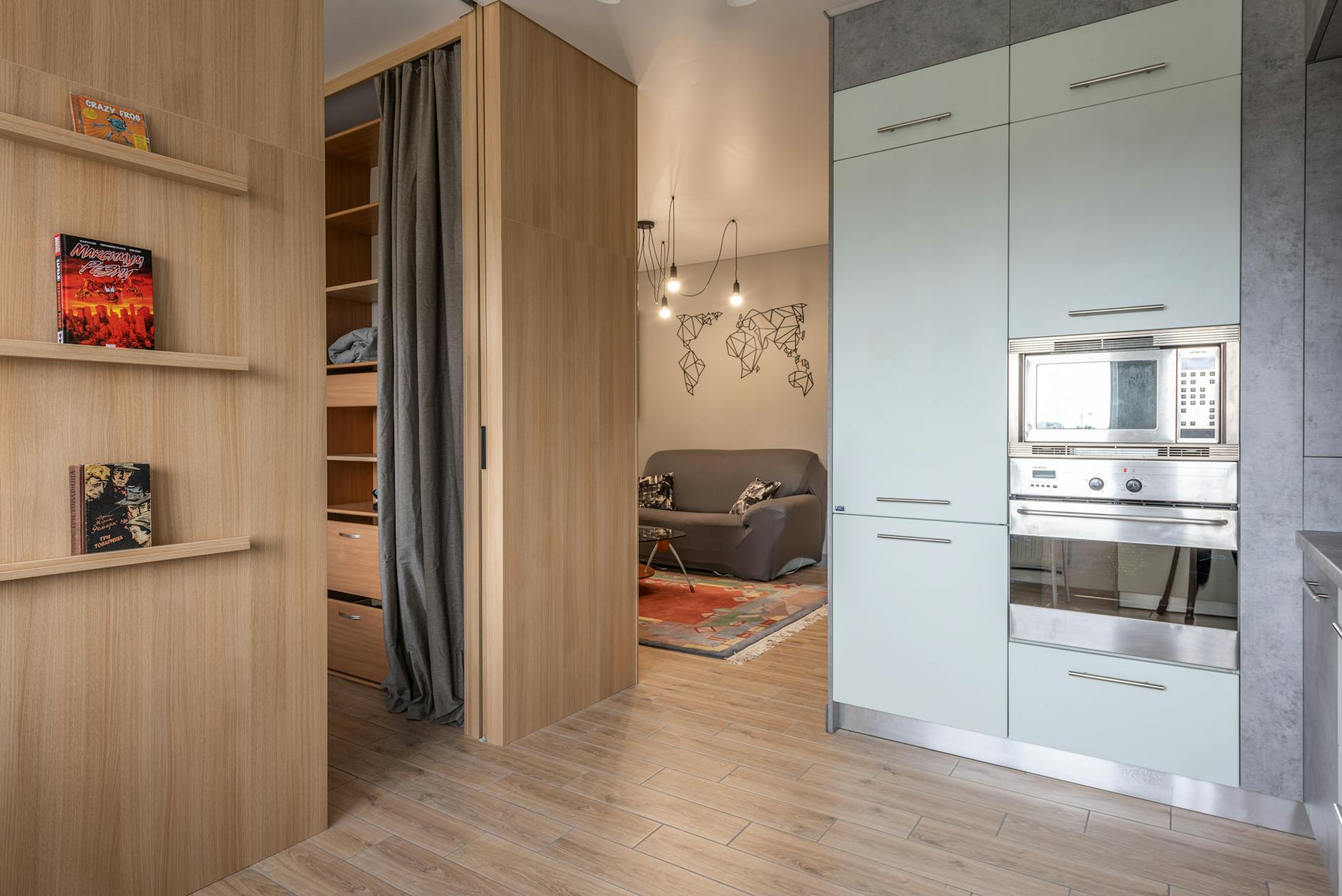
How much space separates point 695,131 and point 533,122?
129cm

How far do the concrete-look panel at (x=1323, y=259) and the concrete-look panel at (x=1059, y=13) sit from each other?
52cm

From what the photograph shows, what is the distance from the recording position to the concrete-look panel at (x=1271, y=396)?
79.4 inches

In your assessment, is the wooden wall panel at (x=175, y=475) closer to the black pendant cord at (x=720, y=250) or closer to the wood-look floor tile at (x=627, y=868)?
the wood-look floor tile at (x=627, y=868)

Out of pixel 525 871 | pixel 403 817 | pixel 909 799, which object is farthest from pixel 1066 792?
pixel 403 817

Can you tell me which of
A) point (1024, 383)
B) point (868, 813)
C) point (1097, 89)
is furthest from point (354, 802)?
point (1097, 89)

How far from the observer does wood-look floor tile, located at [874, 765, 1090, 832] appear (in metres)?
2.14

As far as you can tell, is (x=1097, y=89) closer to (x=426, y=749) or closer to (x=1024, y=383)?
(x=1024, y=383)

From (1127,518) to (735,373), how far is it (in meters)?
4.65

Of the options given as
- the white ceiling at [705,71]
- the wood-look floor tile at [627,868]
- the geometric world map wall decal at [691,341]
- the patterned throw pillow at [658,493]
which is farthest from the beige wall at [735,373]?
the wood-look floor tile at [627,868]

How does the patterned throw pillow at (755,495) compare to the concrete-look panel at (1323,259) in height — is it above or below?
below

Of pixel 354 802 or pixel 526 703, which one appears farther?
pixel 526 703

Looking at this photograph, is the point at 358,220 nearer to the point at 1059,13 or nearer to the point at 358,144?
the point at 358,144

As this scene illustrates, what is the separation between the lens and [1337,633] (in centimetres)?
150

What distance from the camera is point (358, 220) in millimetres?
3516
